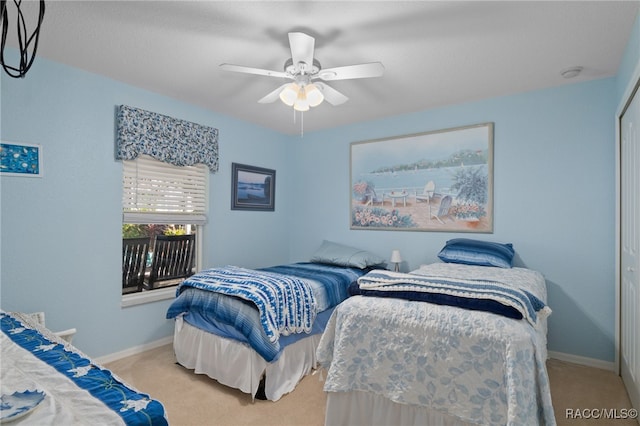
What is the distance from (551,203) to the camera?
3.15 m

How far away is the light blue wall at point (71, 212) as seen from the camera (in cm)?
253

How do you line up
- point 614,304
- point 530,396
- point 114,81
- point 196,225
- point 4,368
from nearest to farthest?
1. point 4,368
2. point 530,396
3. point 614,304
4. point 114,81
5. point 196,225

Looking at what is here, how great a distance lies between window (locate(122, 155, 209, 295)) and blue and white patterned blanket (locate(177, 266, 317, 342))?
71cm

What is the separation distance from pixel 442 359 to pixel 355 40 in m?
2.05

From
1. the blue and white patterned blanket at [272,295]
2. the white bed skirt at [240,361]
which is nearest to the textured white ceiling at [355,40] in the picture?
the blue and white patterned blanket at [272,295]

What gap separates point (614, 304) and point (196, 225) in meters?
3.99

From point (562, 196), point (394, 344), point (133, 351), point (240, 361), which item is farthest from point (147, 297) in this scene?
point (562, 196)

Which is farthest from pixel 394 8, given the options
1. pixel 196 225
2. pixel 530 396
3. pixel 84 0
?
pixel 196 225

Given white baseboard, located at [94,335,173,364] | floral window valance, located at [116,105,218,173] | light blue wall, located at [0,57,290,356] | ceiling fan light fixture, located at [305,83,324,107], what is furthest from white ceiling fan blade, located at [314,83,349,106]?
white baseboard, located at [94,335,173,364]

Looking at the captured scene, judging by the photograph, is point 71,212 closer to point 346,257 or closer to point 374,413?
point 346,257

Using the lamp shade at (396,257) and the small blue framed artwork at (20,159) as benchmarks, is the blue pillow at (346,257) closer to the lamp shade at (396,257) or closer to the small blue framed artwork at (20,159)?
the lamp shade at (396,257)

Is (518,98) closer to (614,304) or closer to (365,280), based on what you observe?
(614,304)

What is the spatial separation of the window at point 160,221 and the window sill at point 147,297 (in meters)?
0.07

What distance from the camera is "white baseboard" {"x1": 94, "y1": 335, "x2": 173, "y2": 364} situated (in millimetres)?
2975
